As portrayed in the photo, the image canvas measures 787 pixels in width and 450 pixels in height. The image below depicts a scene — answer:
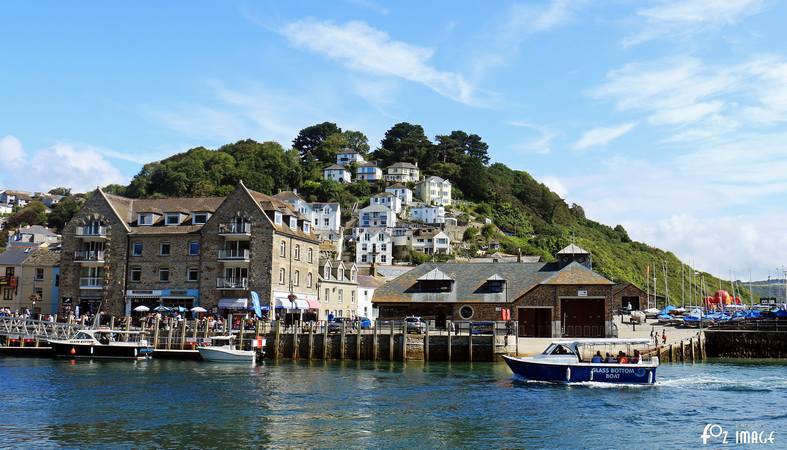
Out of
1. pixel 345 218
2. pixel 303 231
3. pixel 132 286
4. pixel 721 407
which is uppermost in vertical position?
pixel 345 218

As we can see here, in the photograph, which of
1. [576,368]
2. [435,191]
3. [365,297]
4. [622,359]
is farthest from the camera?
[435,191]

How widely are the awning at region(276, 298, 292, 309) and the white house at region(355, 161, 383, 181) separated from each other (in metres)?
122

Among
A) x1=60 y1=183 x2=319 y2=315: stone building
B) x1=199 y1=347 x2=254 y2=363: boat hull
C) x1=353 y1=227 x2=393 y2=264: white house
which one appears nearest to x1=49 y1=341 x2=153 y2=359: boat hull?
x1=199 y1=347 x2=254 y2=363: boat hull

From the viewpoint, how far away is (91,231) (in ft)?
231

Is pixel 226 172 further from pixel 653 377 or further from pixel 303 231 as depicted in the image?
pixel 653 377

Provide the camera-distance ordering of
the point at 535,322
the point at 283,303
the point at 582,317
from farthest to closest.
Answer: the point at 283,303 → the point at 535,322 → the point at 582,317

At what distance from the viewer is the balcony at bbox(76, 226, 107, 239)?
70000 millimetres

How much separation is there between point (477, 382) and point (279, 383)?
10.9 metres

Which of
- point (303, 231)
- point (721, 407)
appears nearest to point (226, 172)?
point (303, 231)

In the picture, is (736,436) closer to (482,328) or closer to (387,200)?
(482,328)

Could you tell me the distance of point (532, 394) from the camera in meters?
36.3

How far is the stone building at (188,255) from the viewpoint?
65875 millimetres

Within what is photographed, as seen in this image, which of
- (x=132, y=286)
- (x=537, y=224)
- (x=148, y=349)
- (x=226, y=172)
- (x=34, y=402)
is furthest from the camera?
(x=537, y=224)

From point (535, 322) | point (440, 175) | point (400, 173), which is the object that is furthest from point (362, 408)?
point (440, 175)
